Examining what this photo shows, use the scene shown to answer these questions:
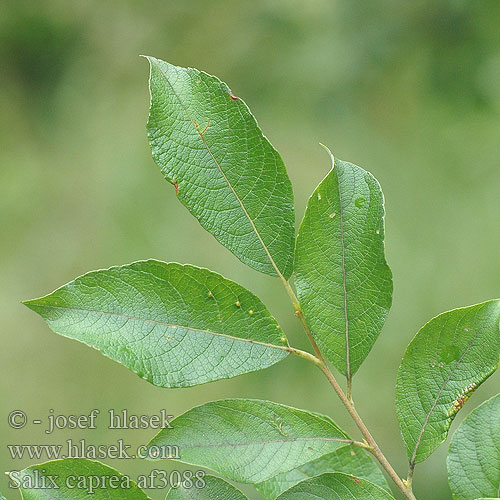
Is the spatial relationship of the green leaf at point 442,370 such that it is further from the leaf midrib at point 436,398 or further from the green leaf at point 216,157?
the green leaf at point 216,157

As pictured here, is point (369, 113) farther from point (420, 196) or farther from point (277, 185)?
point (277, 185)

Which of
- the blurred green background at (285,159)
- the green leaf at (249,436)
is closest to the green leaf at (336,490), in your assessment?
the green leaf at (249,436)

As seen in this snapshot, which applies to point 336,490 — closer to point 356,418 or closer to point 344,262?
point 356,418

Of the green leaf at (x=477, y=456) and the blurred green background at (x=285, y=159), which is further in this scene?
the blurred green background at (x=285, y=159)

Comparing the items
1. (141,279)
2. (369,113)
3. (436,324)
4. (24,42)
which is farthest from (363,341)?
(24,42)

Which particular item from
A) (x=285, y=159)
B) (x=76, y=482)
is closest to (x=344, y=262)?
(x=76, y=482)

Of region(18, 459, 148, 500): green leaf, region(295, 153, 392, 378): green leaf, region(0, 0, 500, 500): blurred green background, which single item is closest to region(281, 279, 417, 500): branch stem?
region(295, 153, 392, 378): green leaf
